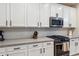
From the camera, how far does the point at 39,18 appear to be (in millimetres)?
2533

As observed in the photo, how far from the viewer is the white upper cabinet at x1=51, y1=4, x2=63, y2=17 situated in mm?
2749

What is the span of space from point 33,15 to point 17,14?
0.40 m

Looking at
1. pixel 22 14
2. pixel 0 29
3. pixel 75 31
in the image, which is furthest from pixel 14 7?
pixel 75 31

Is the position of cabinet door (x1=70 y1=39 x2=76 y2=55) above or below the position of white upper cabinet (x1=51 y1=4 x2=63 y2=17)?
below

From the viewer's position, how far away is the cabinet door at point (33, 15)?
7.82 ft

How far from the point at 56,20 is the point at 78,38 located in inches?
33.1

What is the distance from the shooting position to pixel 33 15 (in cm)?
243

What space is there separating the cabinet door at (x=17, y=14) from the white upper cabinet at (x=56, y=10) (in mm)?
847

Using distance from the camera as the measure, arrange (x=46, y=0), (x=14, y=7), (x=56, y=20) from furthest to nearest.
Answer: (x=56, y=20), (x=14, y=7), (x=46, y=0)

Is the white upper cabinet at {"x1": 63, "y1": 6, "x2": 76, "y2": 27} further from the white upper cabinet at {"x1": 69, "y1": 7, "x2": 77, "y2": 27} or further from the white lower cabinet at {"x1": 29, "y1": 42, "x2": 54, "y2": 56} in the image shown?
the white lower cabinet at {"x1": 29, "y1": 42, "x2": 54, "y2": 56}

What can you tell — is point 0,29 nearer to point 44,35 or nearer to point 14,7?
point 14,7

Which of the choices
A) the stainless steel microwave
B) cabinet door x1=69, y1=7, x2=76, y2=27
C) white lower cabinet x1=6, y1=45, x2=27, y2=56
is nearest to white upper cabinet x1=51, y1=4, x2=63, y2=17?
the stainless steel microwave

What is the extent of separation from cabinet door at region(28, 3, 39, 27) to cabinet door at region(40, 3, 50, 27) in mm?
118

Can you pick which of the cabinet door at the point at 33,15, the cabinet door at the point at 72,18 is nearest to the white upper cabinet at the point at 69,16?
the cabinet door at the point at 72,18
